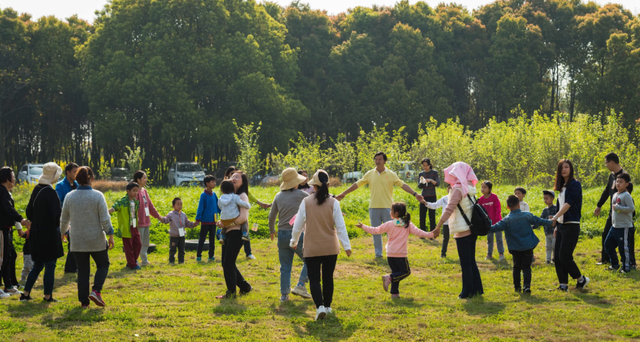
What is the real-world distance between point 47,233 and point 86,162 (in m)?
36.9

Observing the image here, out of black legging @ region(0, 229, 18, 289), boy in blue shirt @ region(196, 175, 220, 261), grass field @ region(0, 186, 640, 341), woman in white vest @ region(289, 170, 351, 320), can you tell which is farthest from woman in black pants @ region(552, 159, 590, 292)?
black legging @ region(0, 229, 18, 289)

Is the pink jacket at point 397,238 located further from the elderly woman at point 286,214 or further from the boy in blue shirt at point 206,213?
the boy in blue shirt at point 206,213

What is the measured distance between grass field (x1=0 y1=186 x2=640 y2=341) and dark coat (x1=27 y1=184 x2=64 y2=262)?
27.2 inches

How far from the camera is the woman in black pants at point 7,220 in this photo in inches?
320

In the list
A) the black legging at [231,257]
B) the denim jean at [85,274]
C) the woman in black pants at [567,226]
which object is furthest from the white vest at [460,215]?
the denim jean at [85,274]

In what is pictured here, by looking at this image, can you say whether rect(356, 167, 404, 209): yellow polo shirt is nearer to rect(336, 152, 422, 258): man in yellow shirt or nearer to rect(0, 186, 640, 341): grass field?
rect(336, 152, 422, 258): man in yellow shirt

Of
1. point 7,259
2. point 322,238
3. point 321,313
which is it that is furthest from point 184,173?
point 321,313

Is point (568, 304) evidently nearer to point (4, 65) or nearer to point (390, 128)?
point (390, 128)

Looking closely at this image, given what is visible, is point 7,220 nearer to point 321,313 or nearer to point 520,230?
point 321,313

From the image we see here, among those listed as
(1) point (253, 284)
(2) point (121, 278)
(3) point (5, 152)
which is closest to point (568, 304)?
(1) point (253, 284)

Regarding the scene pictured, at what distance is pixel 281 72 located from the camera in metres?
40.4

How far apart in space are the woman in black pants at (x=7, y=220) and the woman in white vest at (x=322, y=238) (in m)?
4.02

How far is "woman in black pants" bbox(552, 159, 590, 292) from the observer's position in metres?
8.49

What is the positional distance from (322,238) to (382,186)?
4.77 meters
